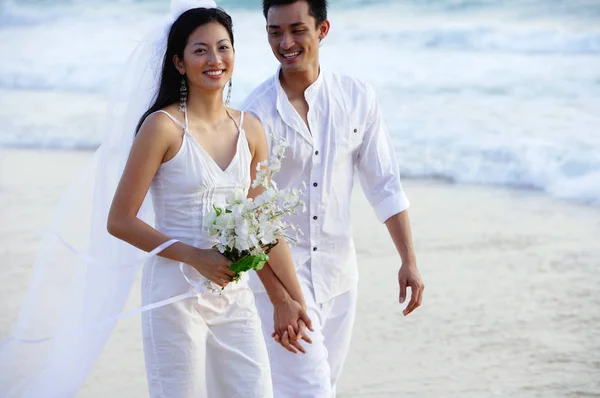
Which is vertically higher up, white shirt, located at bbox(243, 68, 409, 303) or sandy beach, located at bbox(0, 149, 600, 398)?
white shirt, located at bbox(243, 68, 409, 303)

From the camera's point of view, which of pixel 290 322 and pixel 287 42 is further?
pixel 287 42

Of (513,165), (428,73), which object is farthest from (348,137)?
(428,73)

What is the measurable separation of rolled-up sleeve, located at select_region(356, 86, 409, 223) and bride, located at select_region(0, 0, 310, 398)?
2.71 feet

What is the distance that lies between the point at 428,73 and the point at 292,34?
1289 centimetres

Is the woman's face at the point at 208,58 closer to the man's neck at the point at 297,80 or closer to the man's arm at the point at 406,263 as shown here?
the man's neck at the point at 297,80

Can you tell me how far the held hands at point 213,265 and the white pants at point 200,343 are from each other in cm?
14

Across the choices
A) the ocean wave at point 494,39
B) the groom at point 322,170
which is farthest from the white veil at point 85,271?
the ocean wave at point 494,39

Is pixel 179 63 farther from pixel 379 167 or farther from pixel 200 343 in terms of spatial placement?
pixel 379 167

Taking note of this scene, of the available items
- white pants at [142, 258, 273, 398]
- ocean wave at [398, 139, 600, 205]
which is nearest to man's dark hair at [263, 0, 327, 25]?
white pants at [142, 258, 273, 398]

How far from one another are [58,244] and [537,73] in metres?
13.8

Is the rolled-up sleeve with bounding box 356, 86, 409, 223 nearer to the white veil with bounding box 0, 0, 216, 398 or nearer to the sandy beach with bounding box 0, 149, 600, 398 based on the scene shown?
the white veil with bounding box 0, 0, 216, 398

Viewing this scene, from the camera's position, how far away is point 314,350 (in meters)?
4.37

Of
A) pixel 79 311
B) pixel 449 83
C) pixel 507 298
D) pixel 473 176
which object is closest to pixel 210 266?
pixel 79 311

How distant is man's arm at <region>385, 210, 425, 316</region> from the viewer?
4.57 meters
